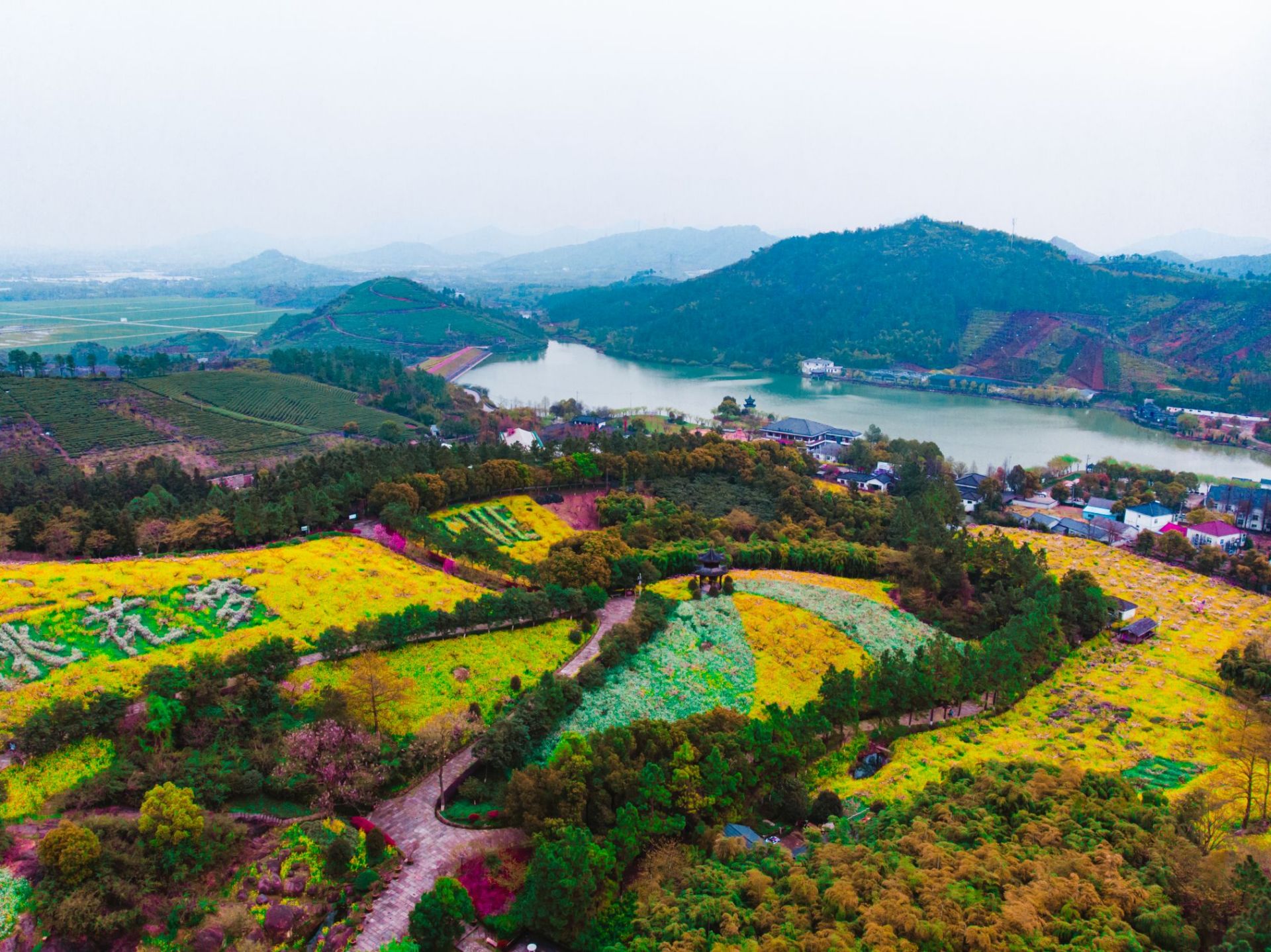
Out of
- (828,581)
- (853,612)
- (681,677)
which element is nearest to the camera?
(681,677)

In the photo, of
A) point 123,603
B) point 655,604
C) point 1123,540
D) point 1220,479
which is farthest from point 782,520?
point 1220,479

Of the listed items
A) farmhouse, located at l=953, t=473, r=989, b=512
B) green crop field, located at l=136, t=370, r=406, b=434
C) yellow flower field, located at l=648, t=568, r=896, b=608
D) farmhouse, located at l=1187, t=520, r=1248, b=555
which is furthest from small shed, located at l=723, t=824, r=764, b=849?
green crop field, located at l=136, t=370, r=406, b=434

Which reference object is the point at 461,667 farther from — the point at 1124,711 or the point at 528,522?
the point at 1124,711

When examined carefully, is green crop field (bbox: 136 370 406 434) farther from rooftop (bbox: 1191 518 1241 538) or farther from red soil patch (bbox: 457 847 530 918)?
rooftop (bbox: 1191 518 1241 538)

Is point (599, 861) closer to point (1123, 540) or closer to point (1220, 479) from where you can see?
point (1123, 540)

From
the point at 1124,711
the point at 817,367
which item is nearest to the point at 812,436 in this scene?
the point at 1124,711

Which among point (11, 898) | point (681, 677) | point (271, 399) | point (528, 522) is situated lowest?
point (11, 898)

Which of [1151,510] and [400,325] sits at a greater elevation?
[400,325]
